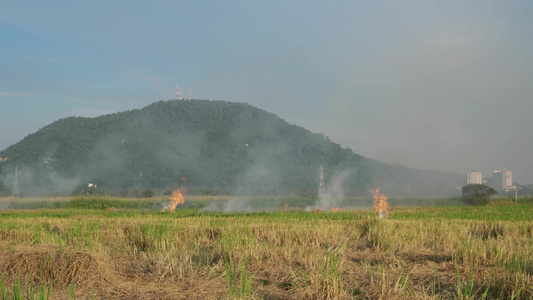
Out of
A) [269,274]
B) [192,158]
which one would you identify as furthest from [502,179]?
[269,274]

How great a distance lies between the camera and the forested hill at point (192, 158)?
91188 millimetres

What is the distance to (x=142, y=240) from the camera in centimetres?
Result: 1048

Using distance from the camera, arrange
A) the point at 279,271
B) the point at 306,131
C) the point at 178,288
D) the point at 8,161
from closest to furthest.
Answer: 1. the point at 178,288
2. the point at 279,271
3. the point at 8,161
4. the point at 306,131

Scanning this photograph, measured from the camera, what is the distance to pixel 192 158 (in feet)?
356

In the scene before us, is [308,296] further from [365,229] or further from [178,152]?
[178,152]

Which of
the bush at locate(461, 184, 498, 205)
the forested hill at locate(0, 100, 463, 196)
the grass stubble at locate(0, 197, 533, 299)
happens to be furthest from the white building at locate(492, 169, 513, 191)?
the grass stubble at locate(0, 197, 533, 299)

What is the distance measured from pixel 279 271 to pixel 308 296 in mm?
1199

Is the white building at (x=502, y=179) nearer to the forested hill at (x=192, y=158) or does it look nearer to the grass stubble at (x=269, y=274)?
the forested hill at (x=192, y=158)

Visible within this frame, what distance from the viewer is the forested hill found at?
91.2m

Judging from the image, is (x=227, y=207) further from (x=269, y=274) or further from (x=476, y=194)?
(x=269, y=274)

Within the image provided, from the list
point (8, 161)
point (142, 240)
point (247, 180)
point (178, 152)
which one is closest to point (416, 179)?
point (247, 180)

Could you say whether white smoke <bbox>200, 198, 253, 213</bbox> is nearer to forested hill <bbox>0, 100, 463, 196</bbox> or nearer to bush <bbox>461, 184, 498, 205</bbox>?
bush <bbox>461, 184, 498, 205</bbox>

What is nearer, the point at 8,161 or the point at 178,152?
the point at 8,161

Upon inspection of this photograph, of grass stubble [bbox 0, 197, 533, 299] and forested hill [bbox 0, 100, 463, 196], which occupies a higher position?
forested hill [bbox 0, 100, 463, 196]
